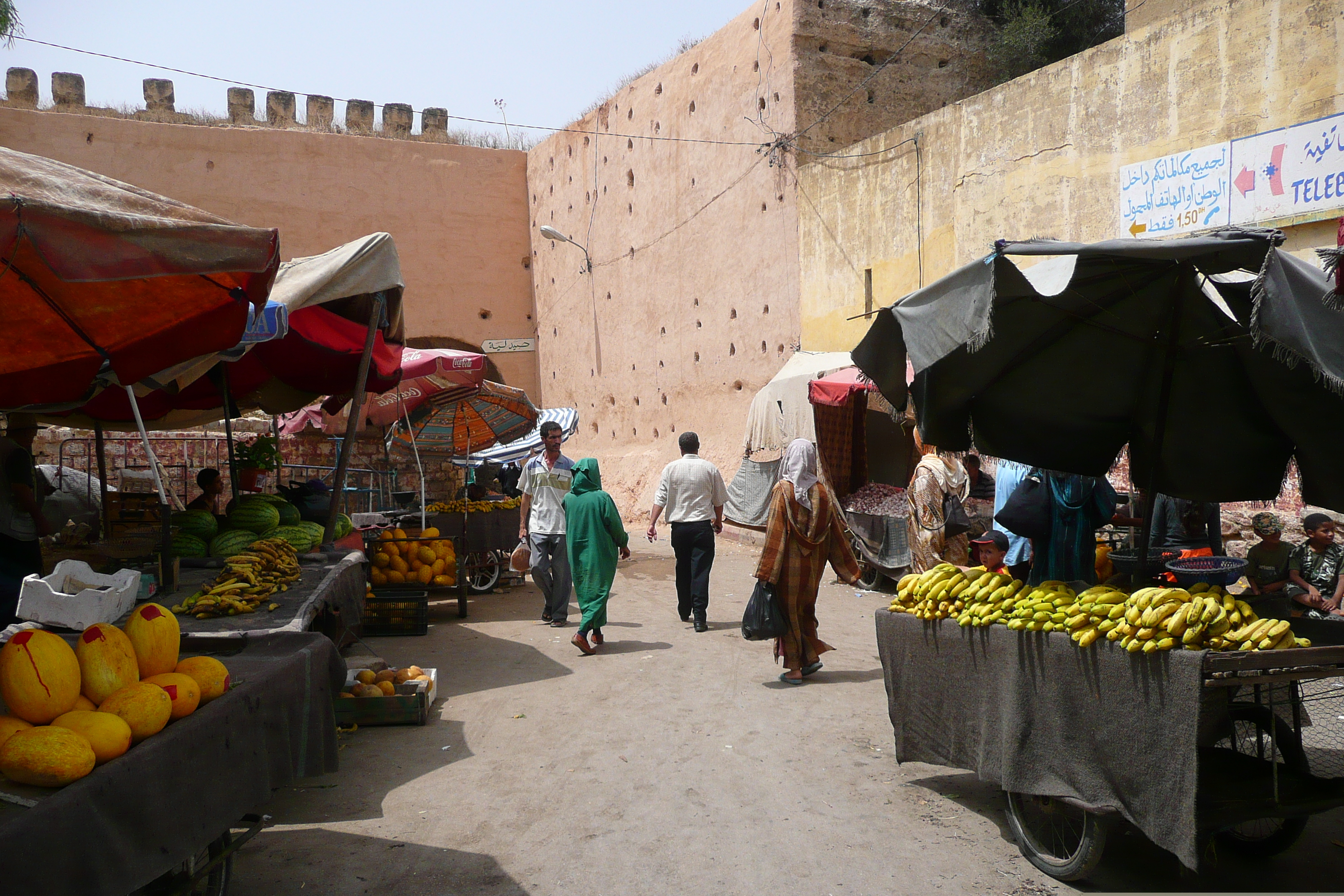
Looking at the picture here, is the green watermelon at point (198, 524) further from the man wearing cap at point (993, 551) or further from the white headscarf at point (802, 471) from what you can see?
the man wearing cap at point (993, 551)

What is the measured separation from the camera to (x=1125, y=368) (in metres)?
5.01

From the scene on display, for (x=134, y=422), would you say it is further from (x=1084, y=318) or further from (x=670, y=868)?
(x=1084, y=318)

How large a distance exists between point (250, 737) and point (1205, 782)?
3.43m

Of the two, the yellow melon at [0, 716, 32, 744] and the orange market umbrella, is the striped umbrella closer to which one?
the orange market umbrella

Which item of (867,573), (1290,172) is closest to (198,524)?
(867,573)

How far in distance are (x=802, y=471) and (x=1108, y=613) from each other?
10.4ft

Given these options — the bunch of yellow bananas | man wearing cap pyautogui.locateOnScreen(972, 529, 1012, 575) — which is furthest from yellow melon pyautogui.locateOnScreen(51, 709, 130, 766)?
man wearing cap pyautogui.locateOnScreen(972, 529, 1012, 575)

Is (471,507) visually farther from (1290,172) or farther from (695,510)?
(1290,172)

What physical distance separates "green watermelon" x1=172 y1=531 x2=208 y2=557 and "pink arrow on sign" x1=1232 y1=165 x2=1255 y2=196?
9864mm

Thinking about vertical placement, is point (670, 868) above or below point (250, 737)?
below

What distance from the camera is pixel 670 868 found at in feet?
12.3

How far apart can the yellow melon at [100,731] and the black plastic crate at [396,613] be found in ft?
19.8

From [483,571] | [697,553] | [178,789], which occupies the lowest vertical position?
[483,571]

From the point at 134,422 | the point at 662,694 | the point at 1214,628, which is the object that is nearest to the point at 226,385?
the point at 134,422
